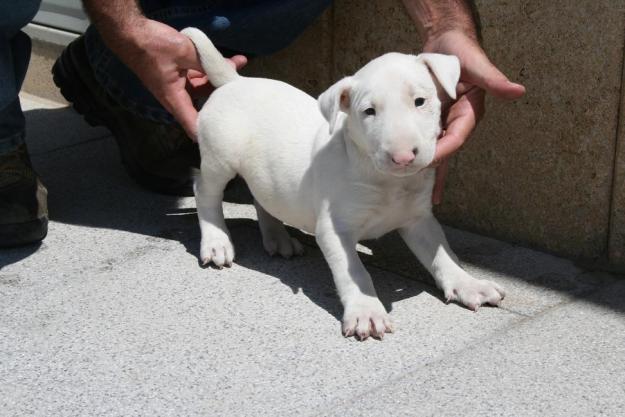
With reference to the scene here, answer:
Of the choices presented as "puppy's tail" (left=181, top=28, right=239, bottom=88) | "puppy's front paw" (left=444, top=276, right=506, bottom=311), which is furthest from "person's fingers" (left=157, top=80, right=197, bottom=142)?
"puppy's front paw" (left=444, top=276, right=506, bottom=311)

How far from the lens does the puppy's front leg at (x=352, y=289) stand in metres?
2.66

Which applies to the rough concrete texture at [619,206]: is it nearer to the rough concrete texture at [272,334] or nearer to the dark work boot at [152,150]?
the rough concrete texture at [272,334]

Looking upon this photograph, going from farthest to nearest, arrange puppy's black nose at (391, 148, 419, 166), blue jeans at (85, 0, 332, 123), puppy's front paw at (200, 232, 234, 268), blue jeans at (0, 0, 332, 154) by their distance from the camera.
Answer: blue jeans at (85, 0, 332, 123) → blue jeans at (0, 0, 332, 154) → puppy's front paw at (200, 232, 234, 268) → puppy's black nose at (391, 148, 419, 166)

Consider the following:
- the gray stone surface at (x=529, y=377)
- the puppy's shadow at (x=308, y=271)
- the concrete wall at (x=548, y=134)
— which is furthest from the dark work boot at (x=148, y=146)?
the gray stone surface at (x=529, y=377)

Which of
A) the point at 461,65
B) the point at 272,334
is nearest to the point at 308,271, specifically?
the point at 272,334

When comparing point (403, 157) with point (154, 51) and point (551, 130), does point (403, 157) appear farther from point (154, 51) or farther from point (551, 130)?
point (154, 51)

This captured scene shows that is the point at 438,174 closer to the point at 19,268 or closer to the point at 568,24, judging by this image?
the point at 568,24

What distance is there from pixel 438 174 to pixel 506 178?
0.45 meters

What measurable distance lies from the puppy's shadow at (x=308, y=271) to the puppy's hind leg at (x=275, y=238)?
22 millimetres

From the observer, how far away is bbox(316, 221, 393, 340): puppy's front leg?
2656mm

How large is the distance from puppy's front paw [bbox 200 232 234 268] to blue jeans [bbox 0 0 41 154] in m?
0.77

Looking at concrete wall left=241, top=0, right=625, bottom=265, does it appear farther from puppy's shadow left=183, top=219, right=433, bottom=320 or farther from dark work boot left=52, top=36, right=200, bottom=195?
dark work boot left=52, top=36, right=200, bottom=195

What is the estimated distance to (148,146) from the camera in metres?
3.85

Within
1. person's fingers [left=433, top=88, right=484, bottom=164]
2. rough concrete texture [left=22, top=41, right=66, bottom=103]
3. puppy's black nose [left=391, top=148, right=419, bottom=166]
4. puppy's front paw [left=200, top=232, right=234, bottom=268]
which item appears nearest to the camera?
puppy's black nose [left=391, top=148, right=419, bottom=166]
